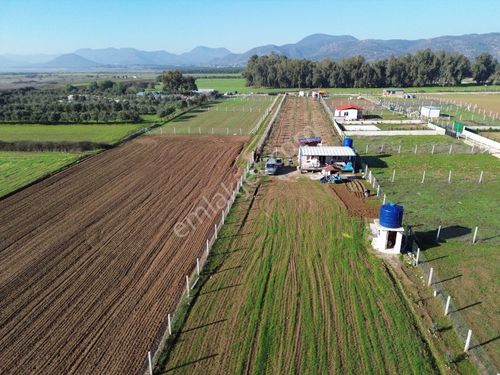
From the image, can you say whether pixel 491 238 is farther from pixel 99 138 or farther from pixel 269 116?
pixel 269 116

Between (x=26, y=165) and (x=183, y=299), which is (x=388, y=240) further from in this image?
(x=26, y=165)

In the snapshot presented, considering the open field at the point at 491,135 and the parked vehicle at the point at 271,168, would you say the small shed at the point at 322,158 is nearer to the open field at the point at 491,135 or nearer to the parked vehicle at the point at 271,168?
the parked vehicle at the point at 271,168

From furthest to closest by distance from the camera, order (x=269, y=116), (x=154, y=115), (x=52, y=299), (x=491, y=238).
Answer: (x=154, y=115)
(x=269, y=116)
(x=491, y=238)
(x=52, y=299)

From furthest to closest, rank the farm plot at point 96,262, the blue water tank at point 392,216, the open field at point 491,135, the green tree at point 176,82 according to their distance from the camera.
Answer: the green tree at point 176,82 < the open field at point 491,135 < the blue water tank at point 392,216 < the farm plot at point 96,262

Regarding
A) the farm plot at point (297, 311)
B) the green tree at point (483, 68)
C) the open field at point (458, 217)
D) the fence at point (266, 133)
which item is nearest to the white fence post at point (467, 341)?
the open field at point (458, 217)

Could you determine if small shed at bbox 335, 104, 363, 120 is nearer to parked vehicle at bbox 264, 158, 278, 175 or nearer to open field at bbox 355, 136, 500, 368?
open field at bbox 355, 136, 500, 368

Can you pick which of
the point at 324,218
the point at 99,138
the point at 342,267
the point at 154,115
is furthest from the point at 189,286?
the point at 154,115
